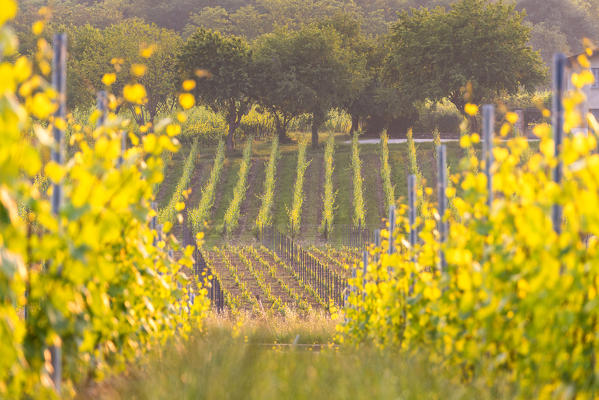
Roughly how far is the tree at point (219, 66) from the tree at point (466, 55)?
7.68 m

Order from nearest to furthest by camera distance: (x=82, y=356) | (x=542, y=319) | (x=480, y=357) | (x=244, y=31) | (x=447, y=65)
Answer: 1. (x=542, y=319)
2. (x=82, y=356)
3. (x=480, y=357)
4. (x=447, y=65)
5. (x=244, y=31)

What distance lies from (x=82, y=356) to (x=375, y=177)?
96.6 ft

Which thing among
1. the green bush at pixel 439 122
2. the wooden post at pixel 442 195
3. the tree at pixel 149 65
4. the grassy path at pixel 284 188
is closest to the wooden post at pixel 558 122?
the wooden post at pixel 442 195

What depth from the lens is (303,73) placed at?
37188 mm

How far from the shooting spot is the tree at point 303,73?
3641 cm

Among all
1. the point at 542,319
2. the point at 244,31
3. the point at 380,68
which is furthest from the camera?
the point at 244,31

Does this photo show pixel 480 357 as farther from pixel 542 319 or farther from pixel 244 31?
pixel 244 31

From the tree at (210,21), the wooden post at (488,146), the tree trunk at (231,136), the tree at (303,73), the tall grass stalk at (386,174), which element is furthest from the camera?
the tree at (210,21)

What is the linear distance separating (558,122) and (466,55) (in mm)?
33995

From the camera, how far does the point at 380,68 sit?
4097 centimetres

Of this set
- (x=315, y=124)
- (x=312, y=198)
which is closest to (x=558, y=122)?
(x=312, y=198)

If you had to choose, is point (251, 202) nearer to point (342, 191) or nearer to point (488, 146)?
point (342, 191)

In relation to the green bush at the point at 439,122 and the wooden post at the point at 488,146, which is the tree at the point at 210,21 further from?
the wooden post at the point at 488,146

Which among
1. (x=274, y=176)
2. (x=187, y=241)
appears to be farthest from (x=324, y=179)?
(x=187, y=241)
